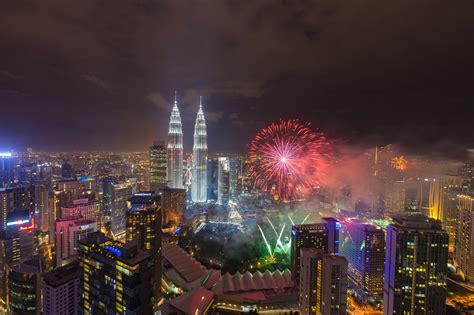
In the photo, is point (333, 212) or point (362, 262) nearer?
point (362, 262)

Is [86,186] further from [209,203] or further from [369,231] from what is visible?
[369,231]

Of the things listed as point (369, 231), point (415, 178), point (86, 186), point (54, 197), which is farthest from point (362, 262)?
point (86, 186)

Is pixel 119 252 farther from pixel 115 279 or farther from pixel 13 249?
pixel 13 249

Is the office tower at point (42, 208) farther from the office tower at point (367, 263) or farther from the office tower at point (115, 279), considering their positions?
the office tower at point (367, 263)

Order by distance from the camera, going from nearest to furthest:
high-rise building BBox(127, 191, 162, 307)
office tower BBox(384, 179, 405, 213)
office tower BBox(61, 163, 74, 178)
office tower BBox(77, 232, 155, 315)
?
office tower BBox(77, 232, 155, 315) < high-rise building BBox(127, 191, 162, 307) < office tower BBox(384, 179, 405, 213) < office tower BBox(61, 163, 74, 178)

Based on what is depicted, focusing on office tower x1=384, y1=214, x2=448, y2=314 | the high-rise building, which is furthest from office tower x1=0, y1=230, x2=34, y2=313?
office tower x1=384, y1=214, x2=448, y2=314

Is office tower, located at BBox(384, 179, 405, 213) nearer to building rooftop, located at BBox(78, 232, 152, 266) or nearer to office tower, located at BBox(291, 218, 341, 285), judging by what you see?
office tower, located at BBox(291, 218, 341, 285)
